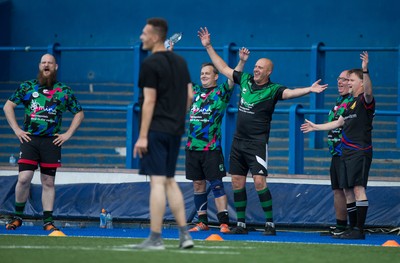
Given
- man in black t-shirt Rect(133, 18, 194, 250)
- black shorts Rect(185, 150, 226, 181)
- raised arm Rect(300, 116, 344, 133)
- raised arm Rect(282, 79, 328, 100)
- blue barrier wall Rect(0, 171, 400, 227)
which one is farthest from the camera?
blue barrier wall Rect(0, 171, 400, 227)

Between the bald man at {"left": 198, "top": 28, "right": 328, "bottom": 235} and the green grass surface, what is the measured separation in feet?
5.85

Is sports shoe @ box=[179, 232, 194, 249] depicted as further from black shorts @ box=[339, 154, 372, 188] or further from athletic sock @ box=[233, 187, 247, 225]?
athletic sock @ box=[233, 187, 247, 225]

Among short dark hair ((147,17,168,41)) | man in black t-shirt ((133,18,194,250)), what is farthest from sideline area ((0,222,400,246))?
short dark hair ((147,17,168,41))

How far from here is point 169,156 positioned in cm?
950

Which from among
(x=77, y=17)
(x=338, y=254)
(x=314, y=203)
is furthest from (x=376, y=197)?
(x=77, y=17)

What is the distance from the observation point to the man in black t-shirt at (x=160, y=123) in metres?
9.32

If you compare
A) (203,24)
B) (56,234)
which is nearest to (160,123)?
(56,234)

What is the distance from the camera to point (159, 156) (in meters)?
9.39

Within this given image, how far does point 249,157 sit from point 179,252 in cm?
365

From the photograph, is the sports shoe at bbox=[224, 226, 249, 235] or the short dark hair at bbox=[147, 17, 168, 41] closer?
the short dark hair at bbox=[147, 17, 168, 41]

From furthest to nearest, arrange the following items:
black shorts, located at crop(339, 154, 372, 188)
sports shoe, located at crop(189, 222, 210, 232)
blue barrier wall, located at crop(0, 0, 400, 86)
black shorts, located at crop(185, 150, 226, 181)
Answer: blue barrier wall, located at crop(0, 0, 400, 86), sports shoe, located at crop(189, 222, 210, 232), black shorts, located at crop(185, 150, 226, 181), black shorts, located at crop(339, 154, 372, 188)

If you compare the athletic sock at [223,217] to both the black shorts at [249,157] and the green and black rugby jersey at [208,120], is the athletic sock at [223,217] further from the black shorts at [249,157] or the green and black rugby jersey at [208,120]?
the green and black rugby jersey at [208,120]

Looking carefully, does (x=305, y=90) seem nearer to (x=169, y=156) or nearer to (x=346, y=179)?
(x=346, y=179)

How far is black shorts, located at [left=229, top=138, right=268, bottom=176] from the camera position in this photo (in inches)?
500
